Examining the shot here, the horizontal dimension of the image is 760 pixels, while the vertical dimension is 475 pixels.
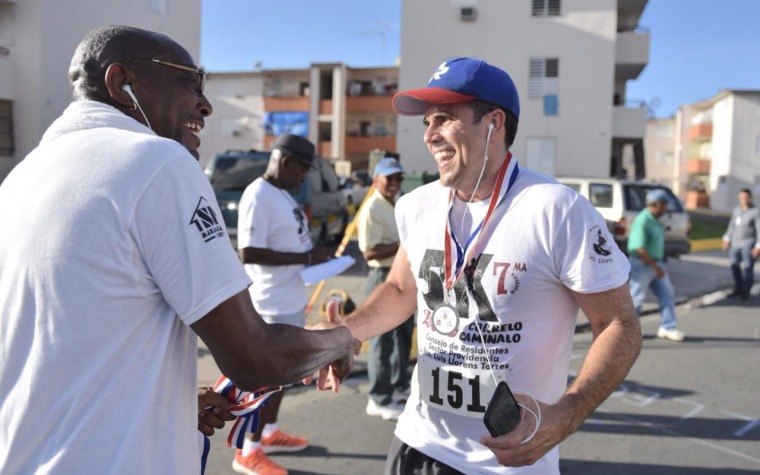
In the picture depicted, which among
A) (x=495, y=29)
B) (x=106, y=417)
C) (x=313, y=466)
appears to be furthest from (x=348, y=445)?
(x=495, y=29)

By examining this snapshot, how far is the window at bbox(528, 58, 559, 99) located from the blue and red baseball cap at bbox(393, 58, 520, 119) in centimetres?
2459

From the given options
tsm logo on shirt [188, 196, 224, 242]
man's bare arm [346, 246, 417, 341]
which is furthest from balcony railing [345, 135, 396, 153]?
tsm logo on shirt [188, 196, 224, 242]

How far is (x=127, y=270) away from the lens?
141 centimetres

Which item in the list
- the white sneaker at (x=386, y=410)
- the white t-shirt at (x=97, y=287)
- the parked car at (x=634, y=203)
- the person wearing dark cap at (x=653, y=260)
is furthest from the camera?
the parked car at (x=634, y=203)

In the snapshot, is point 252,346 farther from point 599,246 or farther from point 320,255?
point 320,255

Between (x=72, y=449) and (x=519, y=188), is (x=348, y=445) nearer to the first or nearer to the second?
(x=519, y=188)

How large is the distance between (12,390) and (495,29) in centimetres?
2658

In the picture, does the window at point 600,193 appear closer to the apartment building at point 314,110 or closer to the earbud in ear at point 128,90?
the earbud in ear at point 128,90

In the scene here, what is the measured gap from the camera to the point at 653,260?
8.27 metres

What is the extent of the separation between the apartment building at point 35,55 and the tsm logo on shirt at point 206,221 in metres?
18.5

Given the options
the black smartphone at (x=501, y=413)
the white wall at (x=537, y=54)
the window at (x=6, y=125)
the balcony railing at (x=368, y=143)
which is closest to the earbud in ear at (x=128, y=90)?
the black smartphone at (x=501, y=413)

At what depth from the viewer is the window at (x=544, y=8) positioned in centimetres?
2566

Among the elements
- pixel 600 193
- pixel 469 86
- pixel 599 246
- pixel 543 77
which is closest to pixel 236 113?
pixel 543 77

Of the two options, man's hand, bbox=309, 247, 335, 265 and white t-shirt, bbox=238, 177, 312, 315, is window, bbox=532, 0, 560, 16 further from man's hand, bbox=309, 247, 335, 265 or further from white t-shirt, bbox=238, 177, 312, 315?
white t-shirt, bbox=238, 177, 312, 315
